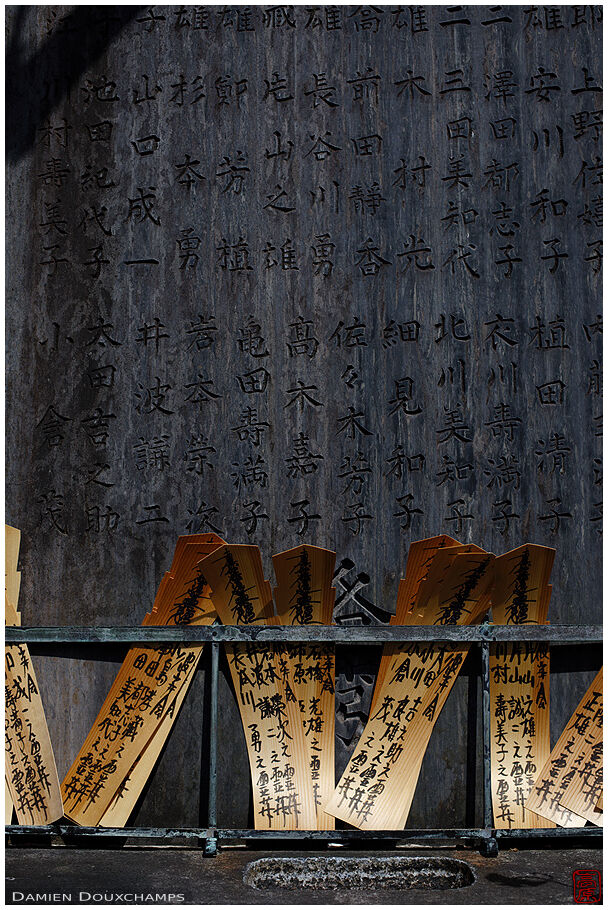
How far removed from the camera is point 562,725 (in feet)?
10.7

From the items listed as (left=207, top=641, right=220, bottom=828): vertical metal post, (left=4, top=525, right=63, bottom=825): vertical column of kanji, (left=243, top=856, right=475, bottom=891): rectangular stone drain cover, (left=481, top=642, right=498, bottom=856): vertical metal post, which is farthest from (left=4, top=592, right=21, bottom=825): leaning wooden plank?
(left=481, top=642, right=498, bottom=856): vertical metal post

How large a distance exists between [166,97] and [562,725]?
3.13 m

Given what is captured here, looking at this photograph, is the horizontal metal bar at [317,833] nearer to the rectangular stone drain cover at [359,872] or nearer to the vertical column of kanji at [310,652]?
the rectangular stone drain cover at [359,872]

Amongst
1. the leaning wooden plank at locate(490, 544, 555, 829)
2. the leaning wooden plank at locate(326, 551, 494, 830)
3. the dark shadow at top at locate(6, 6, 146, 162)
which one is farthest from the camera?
the dark shadow at top at locate(6, 6, 146, 162)

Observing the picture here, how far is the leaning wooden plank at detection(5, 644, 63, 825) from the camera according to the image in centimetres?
312

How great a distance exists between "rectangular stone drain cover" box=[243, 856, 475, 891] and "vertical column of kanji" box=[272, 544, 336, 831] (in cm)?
32

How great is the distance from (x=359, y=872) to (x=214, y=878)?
53 cm

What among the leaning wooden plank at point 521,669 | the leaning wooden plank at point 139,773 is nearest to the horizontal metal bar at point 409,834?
the leaning wooden plank at point 521,669

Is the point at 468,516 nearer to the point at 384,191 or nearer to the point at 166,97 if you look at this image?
the point at 384,191

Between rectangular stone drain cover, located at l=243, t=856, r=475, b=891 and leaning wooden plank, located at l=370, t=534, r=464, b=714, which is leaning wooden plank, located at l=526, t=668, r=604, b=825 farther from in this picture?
leaning wooden plank, located at l=370, t=534, r=464, b=714

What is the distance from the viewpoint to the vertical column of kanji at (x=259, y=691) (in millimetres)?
3115

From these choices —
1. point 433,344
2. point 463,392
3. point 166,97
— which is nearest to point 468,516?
point 463,392

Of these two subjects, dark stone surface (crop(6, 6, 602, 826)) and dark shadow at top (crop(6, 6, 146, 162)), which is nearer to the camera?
dark stone surface (crop(6, 6, 602, 826))

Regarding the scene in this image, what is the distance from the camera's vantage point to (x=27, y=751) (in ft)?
10.4
